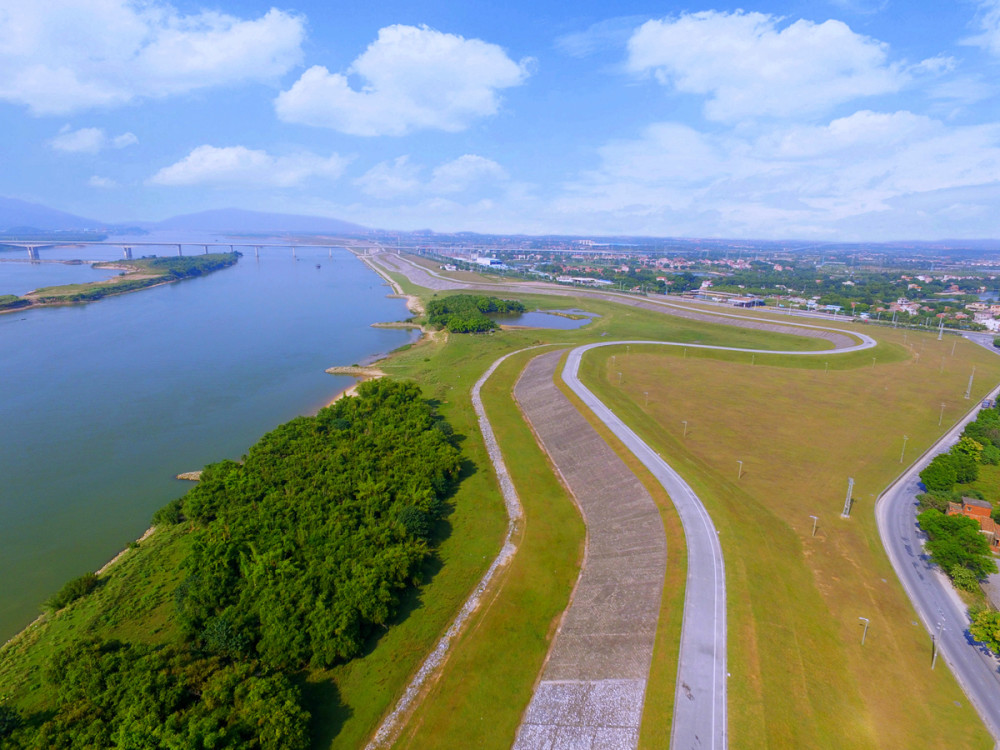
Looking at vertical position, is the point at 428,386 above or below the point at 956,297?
below

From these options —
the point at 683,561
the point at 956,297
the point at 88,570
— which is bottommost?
the point at 88,570

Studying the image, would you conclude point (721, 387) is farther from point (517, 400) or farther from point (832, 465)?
point (517, 400)

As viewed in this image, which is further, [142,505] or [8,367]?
[8,367]

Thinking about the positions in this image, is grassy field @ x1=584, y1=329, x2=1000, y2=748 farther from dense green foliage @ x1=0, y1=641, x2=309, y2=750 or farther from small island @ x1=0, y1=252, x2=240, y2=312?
small island @ x1=0, y1=252, x2=240, y2=312

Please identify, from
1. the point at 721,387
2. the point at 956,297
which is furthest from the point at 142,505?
the point at 956,297

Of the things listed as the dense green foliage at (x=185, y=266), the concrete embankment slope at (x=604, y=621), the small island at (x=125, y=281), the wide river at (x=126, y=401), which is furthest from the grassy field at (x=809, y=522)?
the dense green foliage at (x=185, y=266)

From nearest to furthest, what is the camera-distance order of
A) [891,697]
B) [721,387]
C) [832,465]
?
[891,697], [832,465], [721,387]

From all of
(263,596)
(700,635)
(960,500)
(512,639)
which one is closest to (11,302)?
(263,596)
